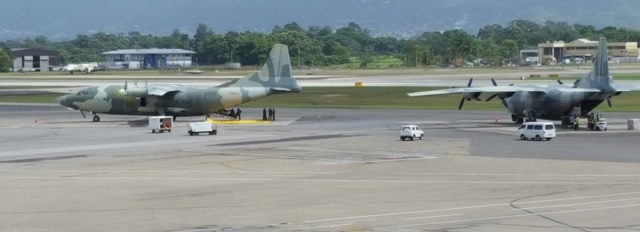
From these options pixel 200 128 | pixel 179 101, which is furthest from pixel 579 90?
pixel 179 101

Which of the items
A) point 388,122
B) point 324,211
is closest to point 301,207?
point 324,211

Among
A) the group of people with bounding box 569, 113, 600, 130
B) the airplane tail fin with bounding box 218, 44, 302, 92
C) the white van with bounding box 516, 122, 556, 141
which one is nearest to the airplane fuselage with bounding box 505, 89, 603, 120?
the group of people with bounding box 569, 113, 600, 130

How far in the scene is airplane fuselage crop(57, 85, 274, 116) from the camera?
94750 millimetres

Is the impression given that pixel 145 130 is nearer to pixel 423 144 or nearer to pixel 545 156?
pixel 423 144

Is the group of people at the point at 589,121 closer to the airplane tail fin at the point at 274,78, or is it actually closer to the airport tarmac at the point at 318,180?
the airport tarmac at the point at 318,180

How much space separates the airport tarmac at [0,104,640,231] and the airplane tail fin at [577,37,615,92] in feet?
10.6

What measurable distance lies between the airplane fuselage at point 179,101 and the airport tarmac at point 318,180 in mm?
8274

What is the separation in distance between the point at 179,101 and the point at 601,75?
33024mm

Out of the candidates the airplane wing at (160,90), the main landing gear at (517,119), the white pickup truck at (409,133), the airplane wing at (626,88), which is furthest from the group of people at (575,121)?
the airplane wing at (160,90)

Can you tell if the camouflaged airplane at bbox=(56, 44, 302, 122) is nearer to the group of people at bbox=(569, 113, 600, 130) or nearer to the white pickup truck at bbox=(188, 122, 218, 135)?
the white pickup truck at bbox=(188, 122, 218, 135)

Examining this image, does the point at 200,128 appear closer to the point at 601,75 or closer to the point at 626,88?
the point at 601,75

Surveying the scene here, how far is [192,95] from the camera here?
94.8 meters

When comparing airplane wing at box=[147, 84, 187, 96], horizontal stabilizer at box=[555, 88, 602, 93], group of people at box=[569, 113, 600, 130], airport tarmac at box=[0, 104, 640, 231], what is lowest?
airport tarmac at box=[0, 104, 640, 231]

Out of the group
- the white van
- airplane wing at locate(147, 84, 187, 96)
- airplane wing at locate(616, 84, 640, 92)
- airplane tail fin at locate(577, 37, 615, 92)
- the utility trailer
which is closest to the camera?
the white van
